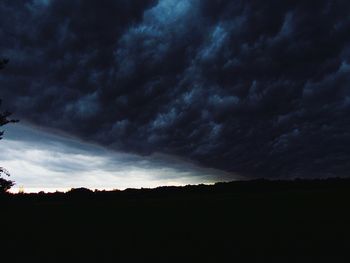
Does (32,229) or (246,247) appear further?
(32,229)

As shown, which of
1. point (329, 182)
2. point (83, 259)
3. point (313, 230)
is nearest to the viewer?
point (83, 259)

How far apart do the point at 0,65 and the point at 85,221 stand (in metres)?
16.3

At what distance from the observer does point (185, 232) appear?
87.1 feet

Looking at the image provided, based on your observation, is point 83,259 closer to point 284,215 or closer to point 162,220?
point 162,220

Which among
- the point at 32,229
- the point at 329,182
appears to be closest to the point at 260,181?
the point at 329,182

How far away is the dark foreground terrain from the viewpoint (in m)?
21.1

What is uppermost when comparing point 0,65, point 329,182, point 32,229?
point 0,65

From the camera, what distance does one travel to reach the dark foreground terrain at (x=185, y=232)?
21.1 metres

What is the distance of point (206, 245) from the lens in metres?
23.1

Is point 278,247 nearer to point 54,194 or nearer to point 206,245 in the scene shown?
point 206,245

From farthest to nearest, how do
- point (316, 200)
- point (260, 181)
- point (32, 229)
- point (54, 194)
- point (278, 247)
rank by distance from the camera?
1. point (260, 181)
2. point (54, 194)
3. point (316, 200)
4. point (32, 229)
5. point (278, 247)

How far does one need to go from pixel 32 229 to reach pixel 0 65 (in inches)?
597

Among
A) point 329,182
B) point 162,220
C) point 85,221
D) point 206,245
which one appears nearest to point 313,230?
point 206,245

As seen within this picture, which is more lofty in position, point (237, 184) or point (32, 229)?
point (237, 184)
